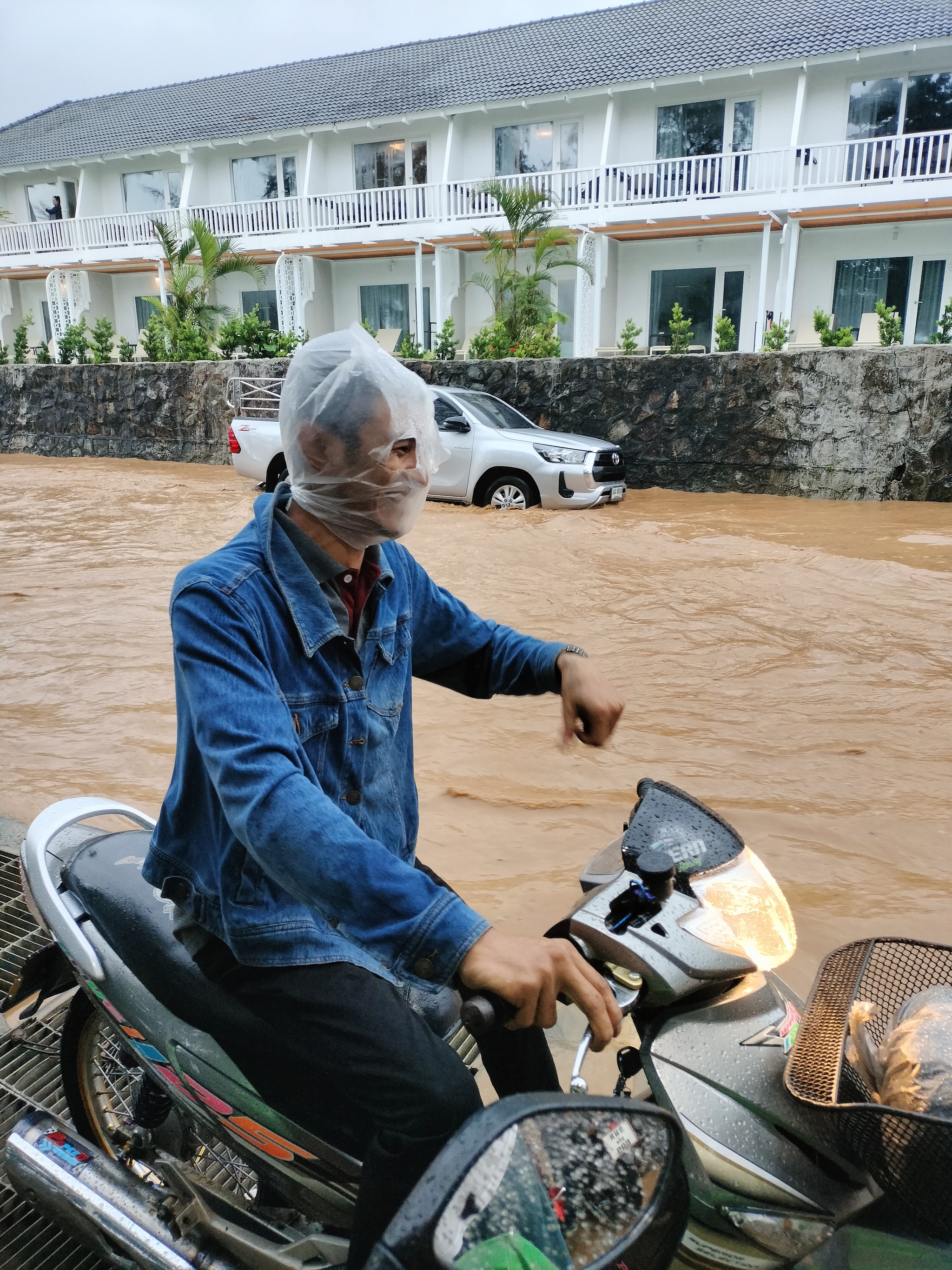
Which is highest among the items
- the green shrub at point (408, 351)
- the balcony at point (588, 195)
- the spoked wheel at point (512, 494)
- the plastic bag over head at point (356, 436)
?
the balcony at point (588, 195)

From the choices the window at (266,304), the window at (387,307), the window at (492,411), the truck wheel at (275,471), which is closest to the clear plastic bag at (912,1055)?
Result: the window at (492,411)

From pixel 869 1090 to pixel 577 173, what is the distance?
21.6 metres

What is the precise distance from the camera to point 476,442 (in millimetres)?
11547

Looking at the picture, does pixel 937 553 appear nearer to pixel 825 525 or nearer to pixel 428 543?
pixel 825 525

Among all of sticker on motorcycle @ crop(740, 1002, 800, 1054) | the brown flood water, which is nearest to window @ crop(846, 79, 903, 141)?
the brown flood water

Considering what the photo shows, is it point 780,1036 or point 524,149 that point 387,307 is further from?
point 780,1036

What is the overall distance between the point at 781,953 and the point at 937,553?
8.84 meters

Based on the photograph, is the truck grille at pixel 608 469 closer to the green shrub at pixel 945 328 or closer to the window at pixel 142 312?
the green shrub at pixel 945 328

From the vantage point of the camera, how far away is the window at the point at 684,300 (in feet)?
68.5

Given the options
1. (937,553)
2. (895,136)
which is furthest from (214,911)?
(895,136)

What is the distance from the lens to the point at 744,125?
20.4 metres

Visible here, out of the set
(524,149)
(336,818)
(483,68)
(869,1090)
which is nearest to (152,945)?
(336,818)

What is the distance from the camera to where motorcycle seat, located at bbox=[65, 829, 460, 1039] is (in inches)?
68.6

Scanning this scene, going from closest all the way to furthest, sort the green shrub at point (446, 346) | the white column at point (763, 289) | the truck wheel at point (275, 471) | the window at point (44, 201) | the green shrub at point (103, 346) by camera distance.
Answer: the truck wheel at point (275, 471) < the green shrub at point (446, 346) < the white column at point (763, 289) < the green shrub at point (103, 346) < the window at point (44, 201)
